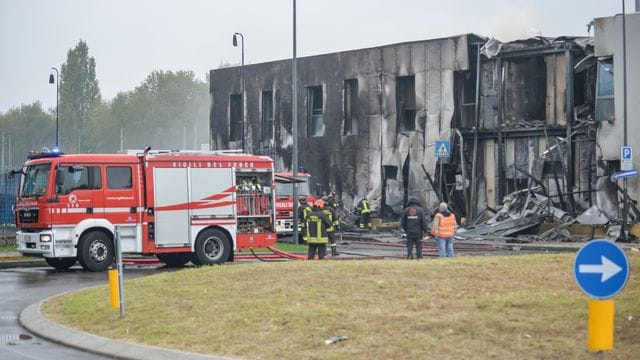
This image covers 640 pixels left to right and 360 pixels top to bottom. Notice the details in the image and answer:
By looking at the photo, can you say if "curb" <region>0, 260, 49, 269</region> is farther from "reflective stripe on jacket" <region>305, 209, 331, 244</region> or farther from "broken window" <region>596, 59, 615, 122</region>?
"broken window" <region>596, 59, 615, 122</region>

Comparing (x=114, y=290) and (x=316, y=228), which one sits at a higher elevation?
(x=316, y=228)

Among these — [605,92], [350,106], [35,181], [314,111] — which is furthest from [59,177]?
[314,111]

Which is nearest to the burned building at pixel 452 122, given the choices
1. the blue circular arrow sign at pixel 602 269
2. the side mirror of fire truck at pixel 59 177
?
the side mirror of fire truck at pixel 59 177

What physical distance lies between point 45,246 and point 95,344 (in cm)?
1118

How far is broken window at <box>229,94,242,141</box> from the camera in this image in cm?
5500

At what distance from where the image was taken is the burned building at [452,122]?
39.5 metres

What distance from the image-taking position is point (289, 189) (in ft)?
119

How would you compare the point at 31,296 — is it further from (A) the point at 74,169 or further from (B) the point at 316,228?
(B) the point at 316,228

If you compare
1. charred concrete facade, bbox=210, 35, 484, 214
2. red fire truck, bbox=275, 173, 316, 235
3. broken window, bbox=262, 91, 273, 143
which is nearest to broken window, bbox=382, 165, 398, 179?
charred concrete facade, bbox=210, 35, 484, 214

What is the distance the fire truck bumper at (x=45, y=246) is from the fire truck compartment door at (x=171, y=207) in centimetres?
213

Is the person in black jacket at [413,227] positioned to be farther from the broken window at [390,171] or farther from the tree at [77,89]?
the tree at [77,89]

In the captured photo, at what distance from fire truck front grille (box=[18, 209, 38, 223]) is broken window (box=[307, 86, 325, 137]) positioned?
1026 inches

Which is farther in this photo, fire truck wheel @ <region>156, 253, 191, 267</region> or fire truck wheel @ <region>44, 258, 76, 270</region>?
fire truck wheel @ <region>156, 253, 191, 267</region>

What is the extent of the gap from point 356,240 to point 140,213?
1623 cm
